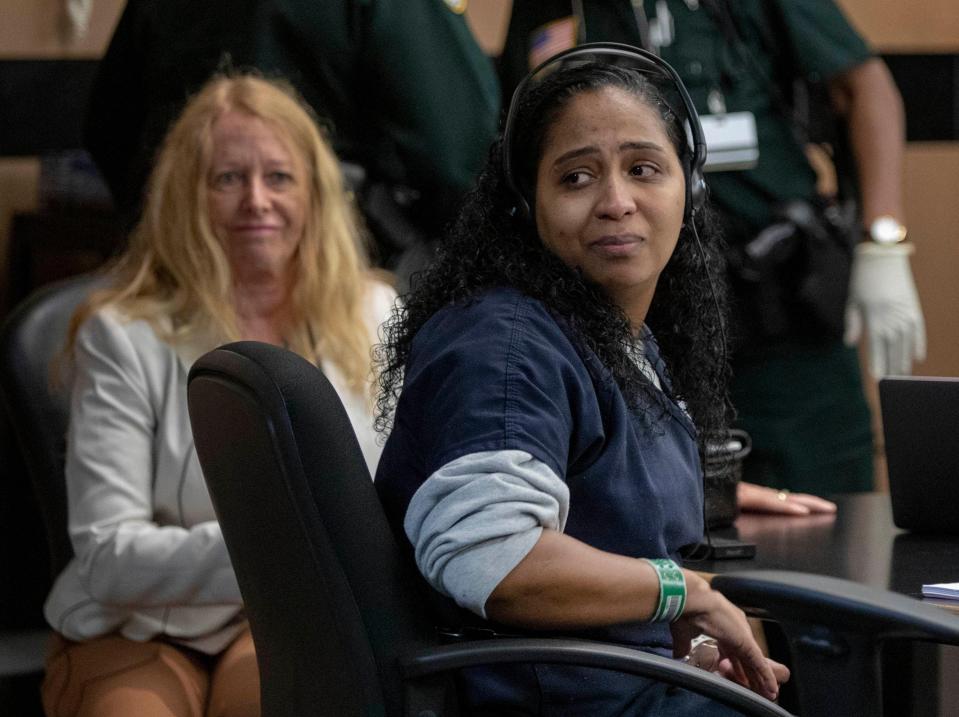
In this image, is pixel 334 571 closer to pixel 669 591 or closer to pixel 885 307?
pixel 669 591

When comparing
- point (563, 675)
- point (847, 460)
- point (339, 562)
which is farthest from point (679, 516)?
point (847, 460)

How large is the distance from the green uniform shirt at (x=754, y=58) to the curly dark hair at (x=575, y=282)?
1140 mm

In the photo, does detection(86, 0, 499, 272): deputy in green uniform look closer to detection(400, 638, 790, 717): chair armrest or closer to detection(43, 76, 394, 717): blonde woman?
detection(43, 76, 394, 717): blonde woman

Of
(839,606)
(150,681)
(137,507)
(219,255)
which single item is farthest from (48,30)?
(839,606)

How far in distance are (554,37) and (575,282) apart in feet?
4.79

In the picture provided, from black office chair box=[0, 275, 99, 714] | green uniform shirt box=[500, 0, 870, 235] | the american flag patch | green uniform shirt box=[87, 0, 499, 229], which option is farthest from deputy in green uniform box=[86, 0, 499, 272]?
black office chair box=[0, 275, 99, 714]

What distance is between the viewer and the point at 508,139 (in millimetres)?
1349

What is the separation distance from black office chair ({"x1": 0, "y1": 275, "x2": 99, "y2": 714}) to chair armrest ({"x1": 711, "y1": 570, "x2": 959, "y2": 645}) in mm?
1110

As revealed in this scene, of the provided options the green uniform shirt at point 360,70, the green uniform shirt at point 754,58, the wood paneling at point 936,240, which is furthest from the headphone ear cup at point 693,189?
the wood paneling at point 936,240

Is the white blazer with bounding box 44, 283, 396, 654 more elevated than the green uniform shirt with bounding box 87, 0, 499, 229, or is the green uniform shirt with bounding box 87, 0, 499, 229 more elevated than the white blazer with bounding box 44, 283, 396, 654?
the green uniform shirt with bounding box 87, 0, 499, 229

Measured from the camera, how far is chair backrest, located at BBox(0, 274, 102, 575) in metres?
1.99

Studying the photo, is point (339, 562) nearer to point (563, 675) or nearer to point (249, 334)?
point (563, 675)

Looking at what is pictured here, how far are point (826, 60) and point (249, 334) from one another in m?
1.27

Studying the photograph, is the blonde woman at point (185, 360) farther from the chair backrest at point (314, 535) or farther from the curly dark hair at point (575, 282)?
the chair backrest at point (314, 535)
